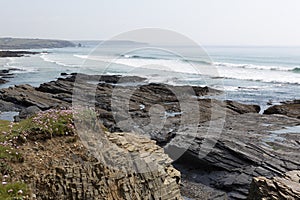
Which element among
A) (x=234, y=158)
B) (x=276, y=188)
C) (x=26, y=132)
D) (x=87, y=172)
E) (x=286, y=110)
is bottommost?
(x=234, y=158)

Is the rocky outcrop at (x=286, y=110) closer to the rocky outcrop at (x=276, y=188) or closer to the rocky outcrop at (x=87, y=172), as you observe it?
the rocky outcrop at (x=276, y=188)

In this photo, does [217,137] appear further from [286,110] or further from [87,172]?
[286,110]

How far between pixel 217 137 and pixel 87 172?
1309 cm

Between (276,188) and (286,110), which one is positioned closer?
(276,188)

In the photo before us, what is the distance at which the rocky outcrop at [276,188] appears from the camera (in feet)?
38.6

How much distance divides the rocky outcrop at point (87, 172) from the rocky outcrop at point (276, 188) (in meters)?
3.75

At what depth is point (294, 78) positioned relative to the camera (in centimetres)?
6619

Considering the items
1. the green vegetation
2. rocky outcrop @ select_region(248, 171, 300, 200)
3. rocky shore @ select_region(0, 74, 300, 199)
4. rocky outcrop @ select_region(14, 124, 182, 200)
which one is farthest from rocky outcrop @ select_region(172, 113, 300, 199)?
the green vegetation

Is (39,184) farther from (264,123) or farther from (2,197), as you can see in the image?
(264,123)

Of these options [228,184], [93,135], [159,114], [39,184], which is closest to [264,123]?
[159,114]

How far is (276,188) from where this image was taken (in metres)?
→ 12.1

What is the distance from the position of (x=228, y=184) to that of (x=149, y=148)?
6.53 meters

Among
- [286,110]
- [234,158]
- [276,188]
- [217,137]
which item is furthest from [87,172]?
[286,110]

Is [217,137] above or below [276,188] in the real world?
below
